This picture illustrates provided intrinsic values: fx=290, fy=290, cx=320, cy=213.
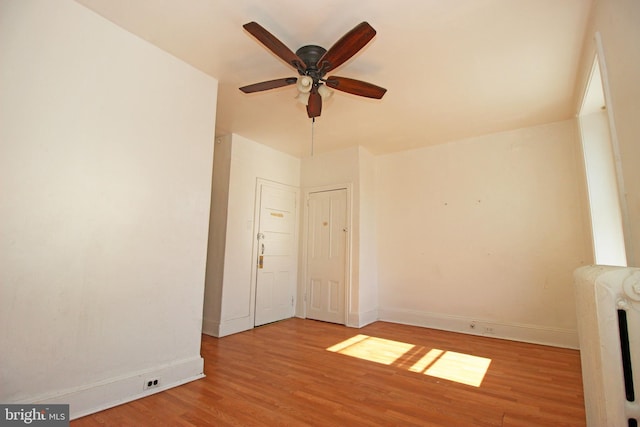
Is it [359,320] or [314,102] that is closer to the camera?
[314,102]

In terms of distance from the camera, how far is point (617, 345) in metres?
1.10

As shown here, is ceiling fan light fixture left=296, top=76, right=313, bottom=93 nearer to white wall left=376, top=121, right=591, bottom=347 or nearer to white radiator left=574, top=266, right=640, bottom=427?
white radiator left=574, top=266, right=640, bottom=427

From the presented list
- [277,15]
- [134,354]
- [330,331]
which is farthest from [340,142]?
[134,354]

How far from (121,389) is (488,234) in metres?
4.22

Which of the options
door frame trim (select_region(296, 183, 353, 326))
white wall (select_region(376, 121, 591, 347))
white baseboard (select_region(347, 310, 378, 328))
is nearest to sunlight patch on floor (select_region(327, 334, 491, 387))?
white baseboard (select_region(347, 310, 378, 328))

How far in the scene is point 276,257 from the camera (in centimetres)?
459

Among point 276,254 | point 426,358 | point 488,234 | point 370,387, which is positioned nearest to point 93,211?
point 370,387

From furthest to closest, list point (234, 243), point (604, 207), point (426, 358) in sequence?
point (234, 243)
point (426, 358)
point (604, 207)

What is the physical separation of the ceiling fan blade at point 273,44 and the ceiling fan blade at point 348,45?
0.18m

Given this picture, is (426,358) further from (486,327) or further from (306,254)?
(306,254)

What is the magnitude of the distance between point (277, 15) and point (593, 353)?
8.46ft

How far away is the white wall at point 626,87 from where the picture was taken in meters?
1.36

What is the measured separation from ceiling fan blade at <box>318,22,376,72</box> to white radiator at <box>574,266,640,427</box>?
1708mm

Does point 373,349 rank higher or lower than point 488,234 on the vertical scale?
lower
